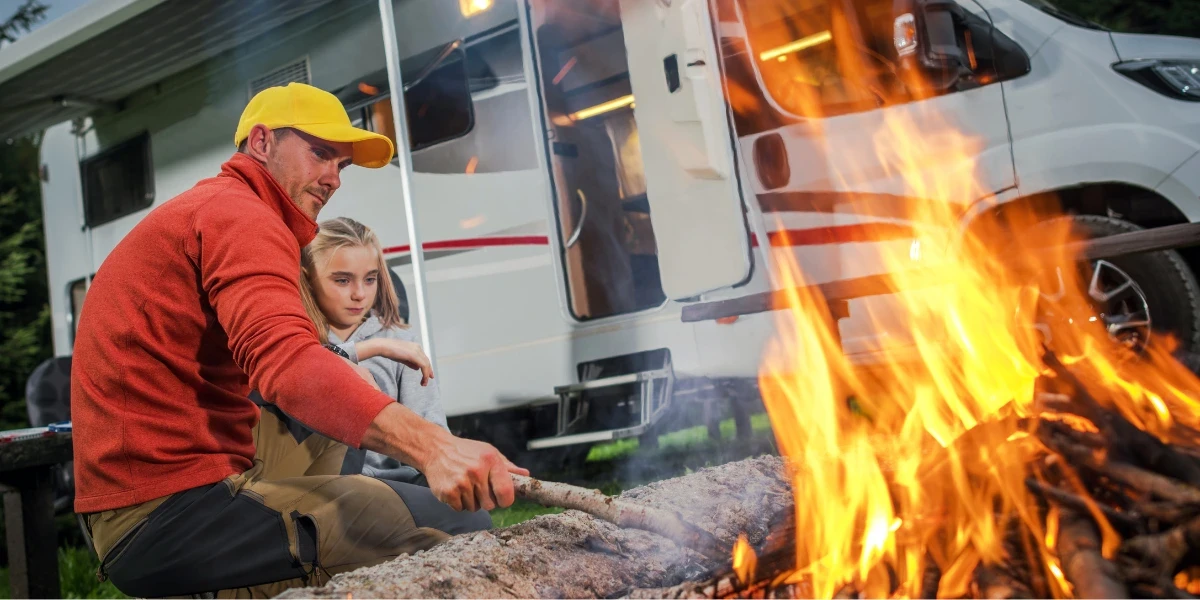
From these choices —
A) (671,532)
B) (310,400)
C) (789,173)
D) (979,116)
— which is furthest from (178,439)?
(979,116)

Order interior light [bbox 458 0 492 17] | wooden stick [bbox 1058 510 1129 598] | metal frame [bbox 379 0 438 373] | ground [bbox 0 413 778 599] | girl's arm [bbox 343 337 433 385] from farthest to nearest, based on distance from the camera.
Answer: interior light [bbox 458 0 492 17] → ground [bbox 0 413 778 599] → metal frame [bbox 379 0 438 373] → girl's arm [bbox 343 337 433 385] → wooden stick [bbox 1058 510 1129 598]

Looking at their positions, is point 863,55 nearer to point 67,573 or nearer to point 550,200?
point 550,200

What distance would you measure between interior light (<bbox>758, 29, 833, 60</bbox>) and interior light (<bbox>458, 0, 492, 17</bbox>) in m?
1.41

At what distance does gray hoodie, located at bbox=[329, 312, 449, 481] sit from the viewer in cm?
262

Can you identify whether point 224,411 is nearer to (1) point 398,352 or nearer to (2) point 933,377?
(1) point 398,352

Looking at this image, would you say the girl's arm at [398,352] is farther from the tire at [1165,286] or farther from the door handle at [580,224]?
the tire at [1165,286]

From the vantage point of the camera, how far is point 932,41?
12.7 feet

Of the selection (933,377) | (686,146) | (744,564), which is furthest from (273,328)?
(686,146)

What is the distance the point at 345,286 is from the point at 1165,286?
132 inches

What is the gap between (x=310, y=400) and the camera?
5.81 feet

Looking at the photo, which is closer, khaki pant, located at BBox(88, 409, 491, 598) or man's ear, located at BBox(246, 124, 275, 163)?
khaki pant, located at BBox(88, 409, 491, 598)

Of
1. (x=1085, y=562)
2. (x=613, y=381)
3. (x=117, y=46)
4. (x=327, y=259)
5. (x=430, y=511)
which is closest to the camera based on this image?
(x=1085, y=562)

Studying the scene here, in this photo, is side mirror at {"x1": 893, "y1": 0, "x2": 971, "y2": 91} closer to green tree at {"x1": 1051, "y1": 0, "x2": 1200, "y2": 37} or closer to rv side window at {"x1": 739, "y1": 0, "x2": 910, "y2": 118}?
rv side window at {"x1": 739, "y1": 0, "x2": 910, "y2": 118}

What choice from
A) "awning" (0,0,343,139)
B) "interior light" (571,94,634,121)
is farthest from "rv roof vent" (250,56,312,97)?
"interior light" (571,94,634,121)
